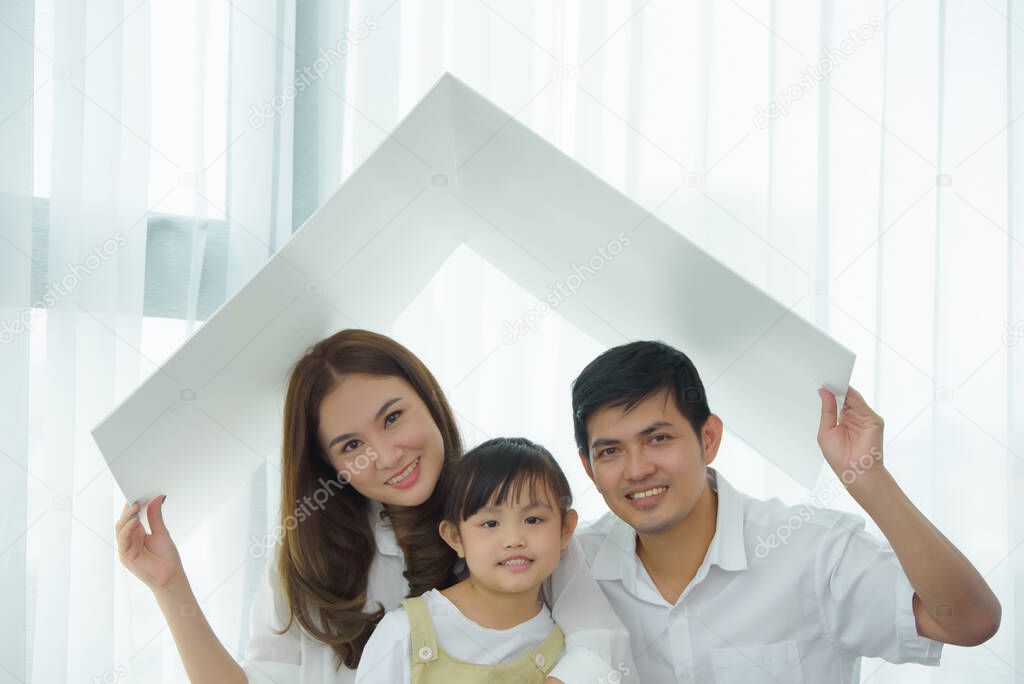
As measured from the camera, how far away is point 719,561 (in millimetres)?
1339

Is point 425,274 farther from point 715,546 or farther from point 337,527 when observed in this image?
point 715,546

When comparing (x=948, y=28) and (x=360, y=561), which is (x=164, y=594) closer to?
(x=360, y=561)

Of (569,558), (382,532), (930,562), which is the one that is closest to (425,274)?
(382,532)

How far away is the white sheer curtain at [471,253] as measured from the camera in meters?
1.79

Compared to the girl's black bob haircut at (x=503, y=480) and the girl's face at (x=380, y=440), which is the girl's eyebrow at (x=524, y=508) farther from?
the girl's face at (x=380, y=440)

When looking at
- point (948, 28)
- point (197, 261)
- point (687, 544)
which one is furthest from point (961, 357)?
point (197, 261)

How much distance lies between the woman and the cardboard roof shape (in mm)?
87

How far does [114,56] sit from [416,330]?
833mm

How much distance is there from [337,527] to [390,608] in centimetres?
15

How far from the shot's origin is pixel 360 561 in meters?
1.43

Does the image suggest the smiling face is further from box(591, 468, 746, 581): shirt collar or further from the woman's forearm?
the woman's forearm

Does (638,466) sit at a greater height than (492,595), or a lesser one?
greater

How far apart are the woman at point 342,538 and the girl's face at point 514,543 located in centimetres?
10

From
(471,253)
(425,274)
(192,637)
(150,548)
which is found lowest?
(192,637)
